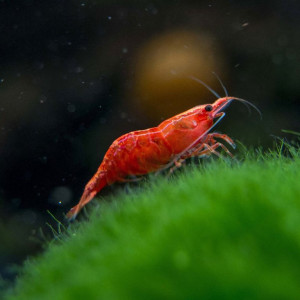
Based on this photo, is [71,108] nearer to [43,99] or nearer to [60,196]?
[43,99]

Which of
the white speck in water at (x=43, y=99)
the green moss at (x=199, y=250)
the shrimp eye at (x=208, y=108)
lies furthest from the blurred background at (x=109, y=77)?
the green moss at (x=199, y=250)

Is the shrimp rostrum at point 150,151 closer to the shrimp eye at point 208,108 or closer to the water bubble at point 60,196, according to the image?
the shrimp eye at point 208,108

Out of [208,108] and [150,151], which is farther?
[208,108]

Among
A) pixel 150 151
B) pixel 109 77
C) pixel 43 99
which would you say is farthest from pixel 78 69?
pixel 150 151

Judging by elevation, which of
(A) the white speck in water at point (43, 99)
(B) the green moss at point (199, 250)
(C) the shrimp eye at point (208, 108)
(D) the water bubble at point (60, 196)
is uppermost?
(A) the white speck in water at point (43, 99)

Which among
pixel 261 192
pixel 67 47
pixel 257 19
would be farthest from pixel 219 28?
pixel 261 192

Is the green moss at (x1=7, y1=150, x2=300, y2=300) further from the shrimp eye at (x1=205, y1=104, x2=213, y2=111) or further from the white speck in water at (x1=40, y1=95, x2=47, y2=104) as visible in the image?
the white speck in water at (x1=40, y1=95, x2=47, y2=104)

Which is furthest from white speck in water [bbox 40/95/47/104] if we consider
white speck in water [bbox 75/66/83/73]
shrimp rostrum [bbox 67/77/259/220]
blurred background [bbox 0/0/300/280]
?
shrimp rostrum [bbox 67/77/259/220]
